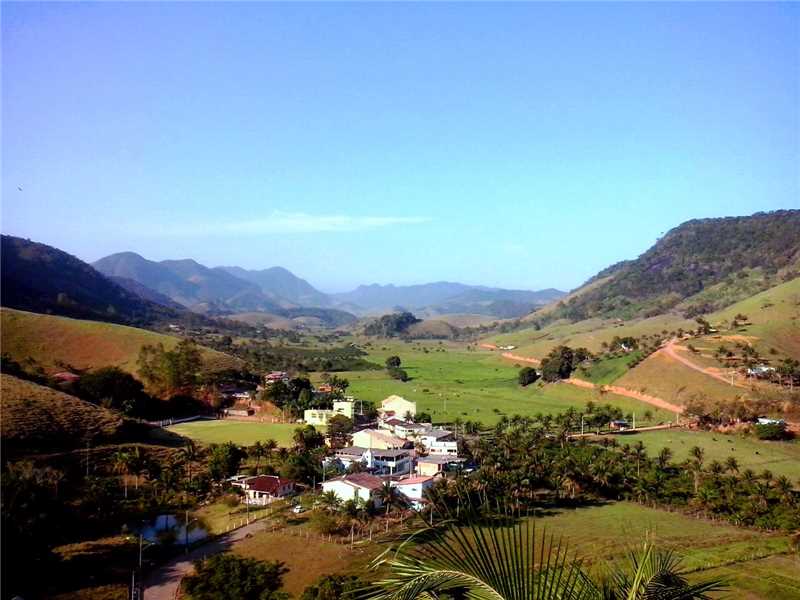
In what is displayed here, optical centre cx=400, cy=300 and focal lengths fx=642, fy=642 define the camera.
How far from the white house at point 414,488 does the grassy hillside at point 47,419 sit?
14.8 metres

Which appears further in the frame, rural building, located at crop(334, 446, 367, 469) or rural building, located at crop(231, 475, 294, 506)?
rural building, located at crop(334, 446, 367, 469)

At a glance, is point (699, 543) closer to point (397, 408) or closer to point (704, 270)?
point (397, 408)

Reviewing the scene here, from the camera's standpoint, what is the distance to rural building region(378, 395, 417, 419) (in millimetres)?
45469

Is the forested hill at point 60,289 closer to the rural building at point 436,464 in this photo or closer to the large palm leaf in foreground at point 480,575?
the rural building at point 436,464

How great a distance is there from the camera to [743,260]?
121 meters

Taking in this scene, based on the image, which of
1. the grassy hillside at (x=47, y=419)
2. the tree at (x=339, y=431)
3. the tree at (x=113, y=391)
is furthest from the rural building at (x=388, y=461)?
the tree at (x=113, y=391)

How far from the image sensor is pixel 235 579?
1841 centimetres

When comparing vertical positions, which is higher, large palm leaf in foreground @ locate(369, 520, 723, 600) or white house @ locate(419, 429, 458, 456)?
large palm leaf in foreground @ locate(369, 520, 723, 600)

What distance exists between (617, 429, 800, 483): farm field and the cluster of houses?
38.3ft

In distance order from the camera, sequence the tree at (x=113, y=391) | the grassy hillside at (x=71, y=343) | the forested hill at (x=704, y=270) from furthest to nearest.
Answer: the forested hill at (x=704, y=270), the grassy hillside at (x=71, y=343), the tree at (x=113, y=391)

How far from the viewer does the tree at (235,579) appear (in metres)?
17.6

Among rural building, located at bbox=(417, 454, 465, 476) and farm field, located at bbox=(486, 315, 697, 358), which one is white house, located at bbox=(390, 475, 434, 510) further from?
farm field, located at bbox=(486, 315, 697, 358)

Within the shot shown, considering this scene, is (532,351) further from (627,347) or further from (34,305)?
(34,305)

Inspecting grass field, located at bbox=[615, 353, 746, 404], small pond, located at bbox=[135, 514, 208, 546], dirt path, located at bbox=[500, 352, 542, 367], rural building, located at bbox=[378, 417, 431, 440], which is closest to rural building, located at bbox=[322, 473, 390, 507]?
small pond, located at bbox=[135, 514, 208, 546]
